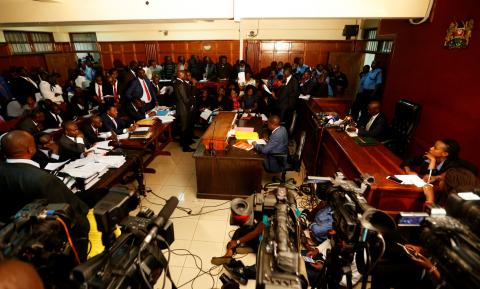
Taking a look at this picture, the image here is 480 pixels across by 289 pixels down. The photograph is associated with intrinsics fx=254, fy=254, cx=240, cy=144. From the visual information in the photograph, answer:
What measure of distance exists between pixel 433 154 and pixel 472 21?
1.82 metres

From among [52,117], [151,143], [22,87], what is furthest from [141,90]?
[22,87]

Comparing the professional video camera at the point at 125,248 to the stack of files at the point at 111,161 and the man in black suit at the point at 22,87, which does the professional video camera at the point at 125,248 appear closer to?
the stack of files at the point at 111,161

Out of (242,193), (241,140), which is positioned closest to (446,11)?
(241,140)

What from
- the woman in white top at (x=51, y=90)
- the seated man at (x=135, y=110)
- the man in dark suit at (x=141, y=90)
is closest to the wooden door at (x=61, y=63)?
the woman in white top at (x=51, y=90)

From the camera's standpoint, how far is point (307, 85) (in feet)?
23.3

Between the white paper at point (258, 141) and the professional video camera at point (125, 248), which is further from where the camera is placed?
the white paper at point (258, 141)

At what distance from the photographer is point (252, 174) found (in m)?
3.62

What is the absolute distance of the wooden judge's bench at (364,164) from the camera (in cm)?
250

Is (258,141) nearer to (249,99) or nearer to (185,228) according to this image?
(185,228)

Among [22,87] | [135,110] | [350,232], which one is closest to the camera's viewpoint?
[350,232]

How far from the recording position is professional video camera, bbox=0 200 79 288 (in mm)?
1187

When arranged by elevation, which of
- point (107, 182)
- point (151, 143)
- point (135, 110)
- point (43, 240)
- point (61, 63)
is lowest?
point (151, 143)

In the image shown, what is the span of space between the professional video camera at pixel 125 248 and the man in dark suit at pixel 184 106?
12.7 ft

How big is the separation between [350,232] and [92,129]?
3.91m
